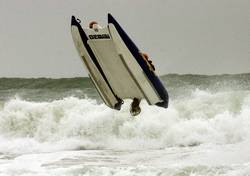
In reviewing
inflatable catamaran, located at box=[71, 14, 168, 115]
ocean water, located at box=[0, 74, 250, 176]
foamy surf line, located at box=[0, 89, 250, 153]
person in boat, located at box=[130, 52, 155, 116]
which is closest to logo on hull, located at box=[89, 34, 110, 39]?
inflatable catamaran, located at box=[71, 14, 168, 115]

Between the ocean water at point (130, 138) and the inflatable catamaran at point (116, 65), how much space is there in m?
1.43

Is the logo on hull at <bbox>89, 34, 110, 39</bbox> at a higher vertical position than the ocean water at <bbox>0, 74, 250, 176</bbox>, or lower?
higher

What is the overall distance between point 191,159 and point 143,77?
6.41 ft

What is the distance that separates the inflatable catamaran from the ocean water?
143cm

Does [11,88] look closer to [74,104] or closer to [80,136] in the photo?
[74,104]

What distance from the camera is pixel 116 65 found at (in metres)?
12.3

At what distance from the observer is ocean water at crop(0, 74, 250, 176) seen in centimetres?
1094

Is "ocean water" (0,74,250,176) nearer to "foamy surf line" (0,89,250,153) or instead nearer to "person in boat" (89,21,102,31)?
"foamy surf line" (0,89,250,153)

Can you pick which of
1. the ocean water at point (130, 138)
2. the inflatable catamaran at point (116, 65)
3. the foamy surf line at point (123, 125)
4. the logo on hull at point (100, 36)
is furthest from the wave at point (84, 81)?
the logo on hull at point (100, 36)

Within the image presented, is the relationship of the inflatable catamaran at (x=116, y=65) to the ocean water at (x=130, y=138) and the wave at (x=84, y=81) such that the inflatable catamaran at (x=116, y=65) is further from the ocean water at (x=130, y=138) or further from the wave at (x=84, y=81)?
the wave at (x=84, y=81)

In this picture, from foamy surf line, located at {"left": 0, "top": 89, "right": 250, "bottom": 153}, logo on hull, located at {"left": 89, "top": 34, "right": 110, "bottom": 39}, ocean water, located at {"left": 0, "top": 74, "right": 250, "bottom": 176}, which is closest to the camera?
ocean water, located at {"left": 0, "top": 74, "right": 250, "bottom": 176}

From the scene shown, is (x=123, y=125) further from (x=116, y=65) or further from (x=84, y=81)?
(x=84, y=81)

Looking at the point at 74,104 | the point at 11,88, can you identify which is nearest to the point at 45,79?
the point at 11,88

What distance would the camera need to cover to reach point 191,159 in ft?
38.3
